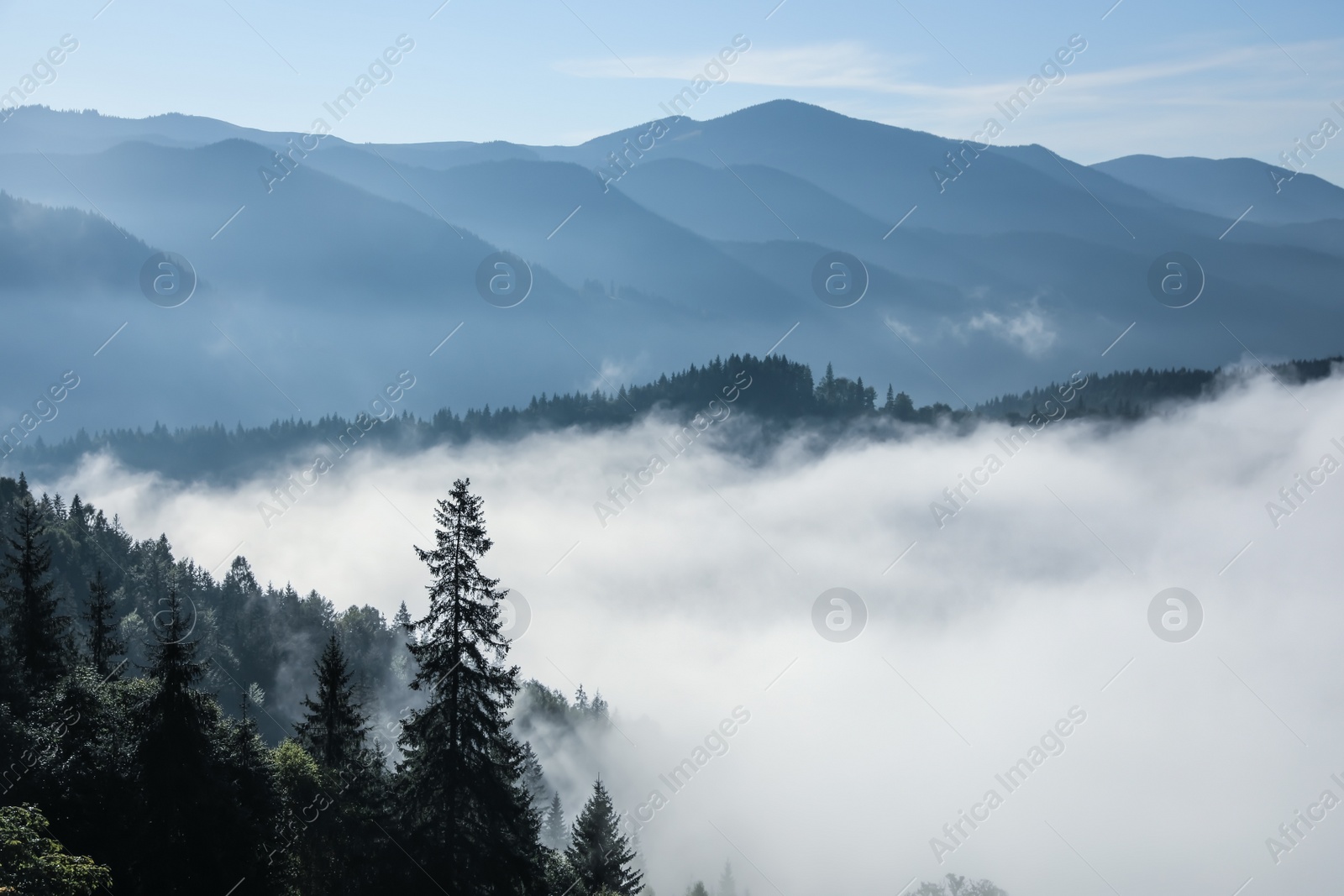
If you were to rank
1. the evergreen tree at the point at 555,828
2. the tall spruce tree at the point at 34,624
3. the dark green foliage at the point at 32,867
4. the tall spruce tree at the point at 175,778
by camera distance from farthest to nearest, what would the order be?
the evergreen tree at the point at 555,828
the tall spruce tree at the point at 34,624
the tall spruce tree at the point at 175,778
the dark green foliage at the point at 32,867

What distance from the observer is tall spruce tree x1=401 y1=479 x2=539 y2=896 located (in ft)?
84.2

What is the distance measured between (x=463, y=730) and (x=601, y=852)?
17.2 meters

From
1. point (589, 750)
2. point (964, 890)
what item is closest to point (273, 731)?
point (589, 750)

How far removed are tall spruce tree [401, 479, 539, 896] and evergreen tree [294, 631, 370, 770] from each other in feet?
36.3

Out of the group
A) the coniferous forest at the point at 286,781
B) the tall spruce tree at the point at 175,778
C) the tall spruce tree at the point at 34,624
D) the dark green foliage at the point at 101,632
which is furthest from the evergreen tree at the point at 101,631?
the tall spruce tree at the point at 175,778

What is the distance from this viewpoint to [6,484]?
110188 millimetres

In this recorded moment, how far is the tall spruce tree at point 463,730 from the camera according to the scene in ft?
84.2

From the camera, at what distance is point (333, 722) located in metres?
37.3

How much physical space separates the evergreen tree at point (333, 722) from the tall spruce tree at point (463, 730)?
11051 mm

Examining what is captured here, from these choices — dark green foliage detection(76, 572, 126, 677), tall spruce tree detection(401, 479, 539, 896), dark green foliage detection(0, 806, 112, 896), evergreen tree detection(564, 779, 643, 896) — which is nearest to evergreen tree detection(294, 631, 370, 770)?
evergreen tree detection(564, 779, 643, 896)

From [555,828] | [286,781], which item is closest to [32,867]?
[286,781]

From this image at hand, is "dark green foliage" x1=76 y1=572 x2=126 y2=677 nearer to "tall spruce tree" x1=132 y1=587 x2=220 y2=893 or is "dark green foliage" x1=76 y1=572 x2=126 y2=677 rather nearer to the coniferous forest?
the coniferous forest

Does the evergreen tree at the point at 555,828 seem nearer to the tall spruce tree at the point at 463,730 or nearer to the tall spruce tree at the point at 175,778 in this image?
the tall spruce tree at the point at 175,778

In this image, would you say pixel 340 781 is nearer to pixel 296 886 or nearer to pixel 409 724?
pixel 296 886
